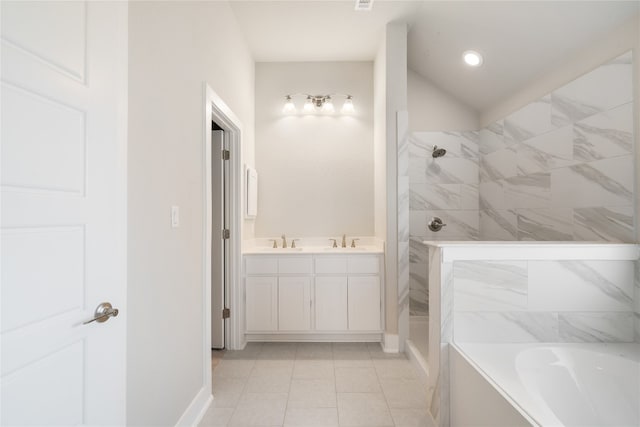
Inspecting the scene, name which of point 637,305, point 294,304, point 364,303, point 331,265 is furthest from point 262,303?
point 637,305

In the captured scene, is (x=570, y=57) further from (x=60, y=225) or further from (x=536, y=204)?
(x=60, y=225)

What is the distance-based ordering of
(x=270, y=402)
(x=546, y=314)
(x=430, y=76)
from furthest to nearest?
(x=430, y=76) < (x=270, y=402) < (x=546, y=314)

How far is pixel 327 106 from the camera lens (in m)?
3.48

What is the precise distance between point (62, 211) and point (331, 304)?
237 centimetres

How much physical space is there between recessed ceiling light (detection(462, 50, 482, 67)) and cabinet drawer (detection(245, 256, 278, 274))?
2.46 meters

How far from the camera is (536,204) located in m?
2.63

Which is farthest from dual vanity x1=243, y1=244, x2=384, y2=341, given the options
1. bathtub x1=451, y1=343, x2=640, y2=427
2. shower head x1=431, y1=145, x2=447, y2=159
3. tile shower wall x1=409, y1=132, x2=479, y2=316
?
bathtub x1=451, y1=343, x2=640, y2=427

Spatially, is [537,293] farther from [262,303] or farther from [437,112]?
[437,112]

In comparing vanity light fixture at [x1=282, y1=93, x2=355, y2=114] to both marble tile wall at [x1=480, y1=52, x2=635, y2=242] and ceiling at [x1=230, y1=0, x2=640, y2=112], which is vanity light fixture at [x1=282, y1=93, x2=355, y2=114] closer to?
ceiling at [x1=230, y1=0, x2=640, y2=112]

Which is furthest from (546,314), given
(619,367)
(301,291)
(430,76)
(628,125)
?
(430,76)

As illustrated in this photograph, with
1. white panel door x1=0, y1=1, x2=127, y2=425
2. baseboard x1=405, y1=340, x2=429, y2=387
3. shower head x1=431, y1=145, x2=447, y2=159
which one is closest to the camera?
white panel door x1=0, y1=1, x2=127, y2=425

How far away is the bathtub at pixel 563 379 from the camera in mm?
1353

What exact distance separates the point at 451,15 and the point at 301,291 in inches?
102

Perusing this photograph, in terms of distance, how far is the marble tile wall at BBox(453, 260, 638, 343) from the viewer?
1711mm
